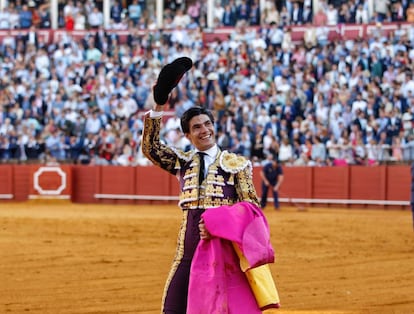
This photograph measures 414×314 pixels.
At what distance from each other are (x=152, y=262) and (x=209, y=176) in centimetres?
576

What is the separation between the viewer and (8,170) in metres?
22.1

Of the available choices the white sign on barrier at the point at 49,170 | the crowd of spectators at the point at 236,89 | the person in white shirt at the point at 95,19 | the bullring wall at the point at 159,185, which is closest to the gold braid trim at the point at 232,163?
the crowd of spectators at the point at 236,89

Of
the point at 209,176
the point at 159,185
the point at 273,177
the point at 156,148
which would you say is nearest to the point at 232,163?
the point at 209,176

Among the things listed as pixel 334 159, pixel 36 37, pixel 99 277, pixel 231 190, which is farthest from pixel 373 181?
pixel 231 190

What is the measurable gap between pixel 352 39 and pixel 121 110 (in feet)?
17.3

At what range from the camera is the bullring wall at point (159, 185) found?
1978 centimetres

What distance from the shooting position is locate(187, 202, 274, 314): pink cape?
168 inches

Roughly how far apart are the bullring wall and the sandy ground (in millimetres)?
2284

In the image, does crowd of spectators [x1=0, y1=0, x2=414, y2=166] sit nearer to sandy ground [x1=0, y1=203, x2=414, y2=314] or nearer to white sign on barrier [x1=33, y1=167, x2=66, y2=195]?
white sign on barrier [x1=33, y1=167, x2=66, y2=195]

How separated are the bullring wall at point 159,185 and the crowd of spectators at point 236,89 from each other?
0.29 metres

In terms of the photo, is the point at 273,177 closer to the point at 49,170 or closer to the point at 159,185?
the point at 159,185

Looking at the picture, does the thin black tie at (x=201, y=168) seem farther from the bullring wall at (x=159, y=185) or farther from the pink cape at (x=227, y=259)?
the bullring wall at (x=159, y=185)

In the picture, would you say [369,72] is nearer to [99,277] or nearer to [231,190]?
[99,277]

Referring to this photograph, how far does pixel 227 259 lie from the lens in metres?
4.33
